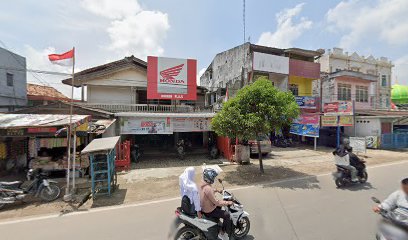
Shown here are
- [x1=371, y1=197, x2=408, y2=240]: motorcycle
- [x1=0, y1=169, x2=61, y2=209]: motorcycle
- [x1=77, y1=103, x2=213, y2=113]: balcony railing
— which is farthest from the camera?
[x1=77, y1=103, x2=213, y2=113]: balcony railing

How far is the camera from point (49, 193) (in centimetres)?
645

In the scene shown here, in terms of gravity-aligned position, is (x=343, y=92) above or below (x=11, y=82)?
above

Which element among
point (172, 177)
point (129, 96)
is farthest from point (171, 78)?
point (172, 177)

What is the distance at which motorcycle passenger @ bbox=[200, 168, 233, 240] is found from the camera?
3.44 metres

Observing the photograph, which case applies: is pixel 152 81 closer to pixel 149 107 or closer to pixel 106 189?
pixel 149 107

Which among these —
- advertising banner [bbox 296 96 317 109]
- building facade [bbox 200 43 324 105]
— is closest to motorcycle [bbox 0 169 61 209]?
building facade [bbox 200 43 324 105]

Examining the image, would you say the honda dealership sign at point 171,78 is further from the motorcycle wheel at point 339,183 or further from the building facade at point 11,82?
the motorcycle wheel at point 339,183

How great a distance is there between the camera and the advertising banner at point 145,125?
38.7 ft

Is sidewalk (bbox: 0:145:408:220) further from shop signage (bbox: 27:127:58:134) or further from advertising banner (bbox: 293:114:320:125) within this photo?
advertising banner (bbox: 293:114:320:125)

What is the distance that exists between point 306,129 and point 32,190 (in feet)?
53.8

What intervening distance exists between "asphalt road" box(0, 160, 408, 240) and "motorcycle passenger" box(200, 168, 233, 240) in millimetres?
796

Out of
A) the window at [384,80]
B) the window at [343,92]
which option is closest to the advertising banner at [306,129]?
the window at [343,92]

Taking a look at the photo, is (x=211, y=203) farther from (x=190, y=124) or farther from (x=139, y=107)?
(x=139, y=107)

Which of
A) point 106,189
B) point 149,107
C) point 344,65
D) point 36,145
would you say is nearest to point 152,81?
point 149,107
